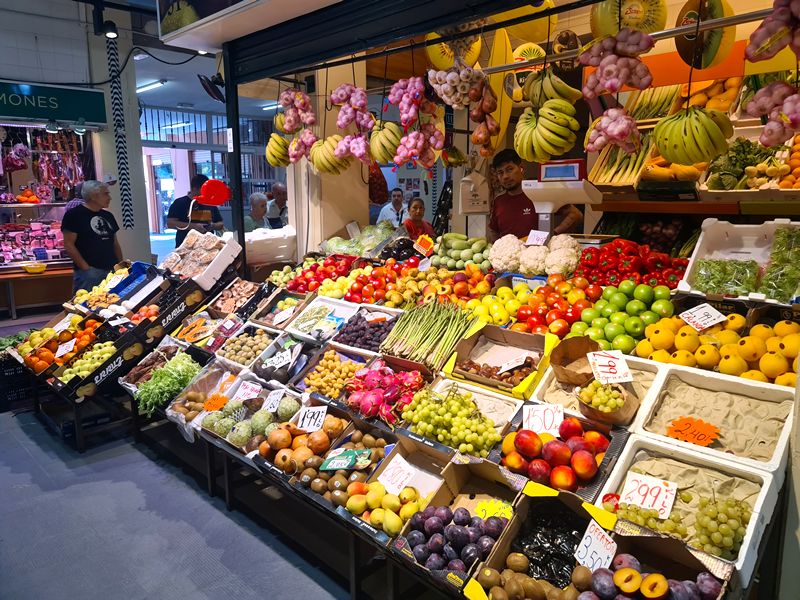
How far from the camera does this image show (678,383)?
2.60 m

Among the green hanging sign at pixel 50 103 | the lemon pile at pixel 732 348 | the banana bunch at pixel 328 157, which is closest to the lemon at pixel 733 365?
the lemon pile at pixel 732 348

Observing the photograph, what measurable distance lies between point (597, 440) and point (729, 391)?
2.06ft

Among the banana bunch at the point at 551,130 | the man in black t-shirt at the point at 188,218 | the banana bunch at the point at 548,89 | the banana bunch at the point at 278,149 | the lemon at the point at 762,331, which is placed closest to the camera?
the lemon at the point at 762,331

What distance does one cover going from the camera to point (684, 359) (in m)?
2.62

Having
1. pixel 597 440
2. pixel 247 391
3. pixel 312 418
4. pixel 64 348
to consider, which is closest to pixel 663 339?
pixel 597 440

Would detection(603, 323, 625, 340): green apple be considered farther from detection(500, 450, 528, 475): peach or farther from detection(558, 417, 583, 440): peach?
detection(500, 450, 528, 475): peach

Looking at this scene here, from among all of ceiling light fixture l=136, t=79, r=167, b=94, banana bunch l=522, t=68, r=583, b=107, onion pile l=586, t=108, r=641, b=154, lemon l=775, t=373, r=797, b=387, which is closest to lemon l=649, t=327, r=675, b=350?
lemon l=775, t=373, r=797, b=387

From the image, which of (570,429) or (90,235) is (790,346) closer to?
(570,429)

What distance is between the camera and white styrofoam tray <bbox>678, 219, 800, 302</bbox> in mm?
3199

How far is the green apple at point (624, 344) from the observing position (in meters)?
2.84

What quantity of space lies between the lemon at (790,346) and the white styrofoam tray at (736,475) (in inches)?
23.5

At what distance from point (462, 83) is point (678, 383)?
85.3 inches

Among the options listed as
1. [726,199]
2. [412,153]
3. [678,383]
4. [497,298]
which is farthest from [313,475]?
[726,199]

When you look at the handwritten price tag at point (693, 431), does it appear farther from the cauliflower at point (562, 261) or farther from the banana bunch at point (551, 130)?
the banana bunch at point (551, 130)
